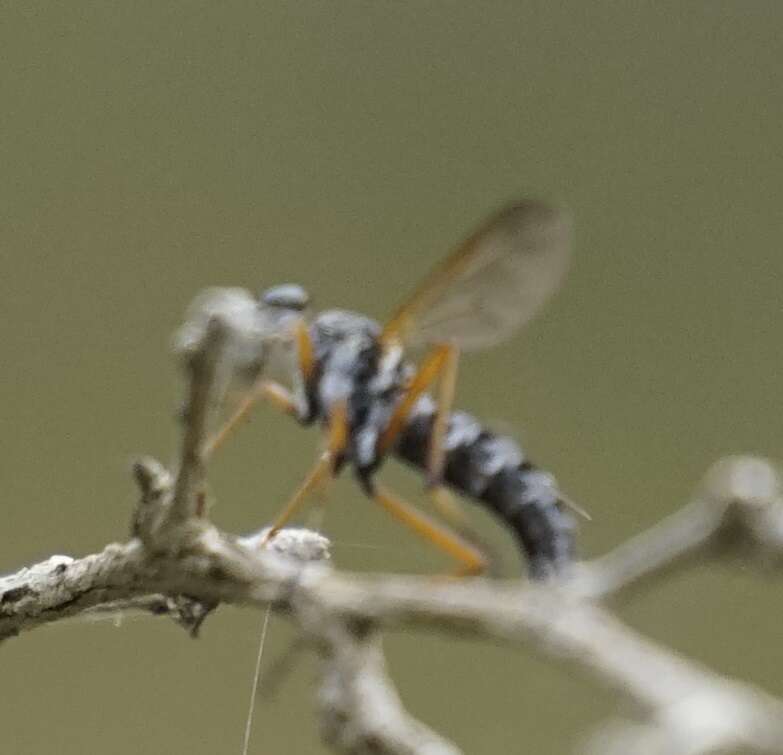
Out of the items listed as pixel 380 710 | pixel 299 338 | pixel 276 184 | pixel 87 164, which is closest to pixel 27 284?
pixel 87 164

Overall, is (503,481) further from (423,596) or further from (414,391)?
(423,596)

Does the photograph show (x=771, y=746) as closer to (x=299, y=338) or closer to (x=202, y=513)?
(x=202, y=513)

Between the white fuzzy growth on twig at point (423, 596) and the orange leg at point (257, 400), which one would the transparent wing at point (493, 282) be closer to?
the orange leg at point (257, 400)

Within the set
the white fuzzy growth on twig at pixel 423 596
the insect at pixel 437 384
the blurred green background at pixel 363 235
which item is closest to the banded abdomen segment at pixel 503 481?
the insect at pixel 437 384

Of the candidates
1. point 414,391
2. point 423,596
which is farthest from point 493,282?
point 423,596

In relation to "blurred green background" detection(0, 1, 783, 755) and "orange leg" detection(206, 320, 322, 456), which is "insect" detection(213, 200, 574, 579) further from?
"blurred green background" detection(0, 1, 783, 755)

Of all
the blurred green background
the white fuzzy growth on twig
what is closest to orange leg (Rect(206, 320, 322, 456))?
the white fuzzy growth on twig
